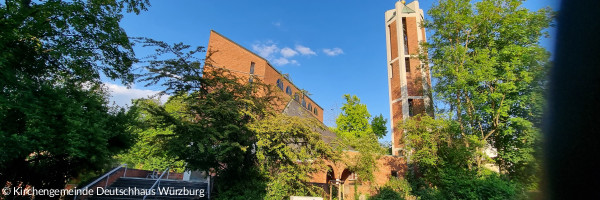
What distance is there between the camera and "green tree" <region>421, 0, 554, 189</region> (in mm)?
15812

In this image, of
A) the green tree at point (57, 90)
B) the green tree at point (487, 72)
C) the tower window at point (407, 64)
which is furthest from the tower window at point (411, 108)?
the green tree at point (57, 90)

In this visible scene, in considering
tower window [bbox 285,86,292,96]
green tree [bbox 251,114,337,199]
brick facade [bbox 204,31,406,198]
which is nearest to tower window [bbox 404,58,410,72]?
brick facade [bbox 204,31,406,198]

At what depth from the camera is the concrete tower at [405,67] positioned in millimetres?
23688

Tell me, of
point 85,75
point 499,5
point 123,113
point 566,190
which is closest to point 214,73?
point 123,113

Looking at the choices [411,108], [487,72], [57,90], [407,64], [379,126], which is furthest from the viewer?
[379,126]

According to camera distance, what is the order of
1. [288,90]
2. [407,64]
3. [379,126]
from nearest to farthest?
[407,64], [288,90], [379,126]

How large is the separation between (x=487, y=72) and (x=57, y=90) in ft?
64.8

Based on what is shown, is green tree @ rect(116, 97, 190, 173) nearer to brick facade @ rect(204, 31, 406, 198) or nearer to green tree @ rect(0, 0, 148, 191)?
green tree @ rect(0, 0, 148, 191)

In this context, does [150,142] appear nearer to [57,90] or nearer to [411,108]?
[57,90]

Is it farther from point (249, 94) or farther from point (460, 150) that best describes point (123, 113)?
point (460, 150)

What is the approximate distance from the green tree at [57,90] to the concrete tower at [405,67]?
19.6 meters

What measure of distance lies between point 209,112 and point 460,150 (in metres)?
15.0

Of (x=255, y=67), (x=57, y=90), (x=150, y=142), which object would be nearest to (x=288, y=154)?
(x=150, y=142)

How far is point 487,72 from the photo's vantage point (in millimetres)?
16047
